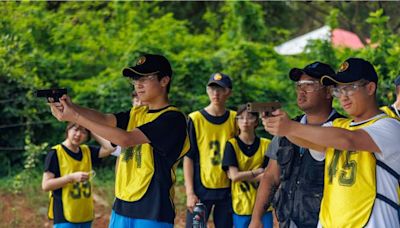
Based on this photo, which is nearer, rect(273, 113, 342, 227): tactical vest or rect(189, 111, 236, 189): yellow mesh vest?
rect(273, 113, 342, 227): tactical vest

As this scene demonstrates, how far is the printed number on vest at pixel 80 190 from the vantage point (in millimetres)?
6302

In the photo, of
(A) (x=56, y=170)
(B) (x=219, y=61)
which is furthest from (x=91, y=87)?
(A) (x=56, y=170)

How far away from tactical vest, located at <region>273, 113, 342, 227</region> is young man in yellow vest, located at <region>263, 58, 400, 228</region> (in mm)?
488

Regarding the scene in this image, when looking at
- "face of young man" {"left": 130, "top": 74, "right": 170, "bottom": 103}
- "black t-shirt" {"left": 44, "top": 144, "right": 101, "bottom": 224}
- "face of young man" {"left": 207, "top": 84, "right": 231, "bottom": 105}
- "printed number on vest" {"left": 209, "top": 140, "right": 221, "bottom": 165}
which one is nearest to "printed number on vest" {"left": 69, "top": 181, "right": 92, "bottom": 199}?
"black t-shirt" {"left": 44, "top": 144, "right": 101, "bottom": 224}

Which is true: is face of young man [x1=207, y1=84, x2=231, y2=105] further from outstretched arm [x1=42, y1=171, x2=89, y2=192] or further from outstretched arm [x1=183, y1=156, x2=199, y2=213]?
outstretched arm [x1=42, y1=171, x2=89, y2=192]

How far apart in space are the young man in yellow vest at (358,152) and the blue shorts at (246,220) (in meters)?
2.34

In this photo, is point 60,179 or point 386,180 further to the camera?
point 60,179

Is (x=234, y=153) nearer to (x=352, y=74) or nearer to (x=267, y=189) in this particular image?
(x=267, y=189)

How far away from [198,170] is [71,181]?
1175 mm

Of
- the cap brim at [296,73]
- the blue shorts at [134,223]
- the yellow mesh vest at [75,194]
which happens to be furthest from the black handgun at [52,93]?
the yellow mesh vest at [75,194]

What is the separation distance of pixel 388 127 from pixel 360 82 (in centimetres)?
28

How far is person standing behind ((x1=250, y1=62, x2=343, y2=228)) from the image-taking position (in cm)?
441

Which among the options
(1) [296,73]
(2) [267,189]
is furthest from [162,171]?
(1) [296,73]

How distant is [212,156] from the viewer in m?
6.55
